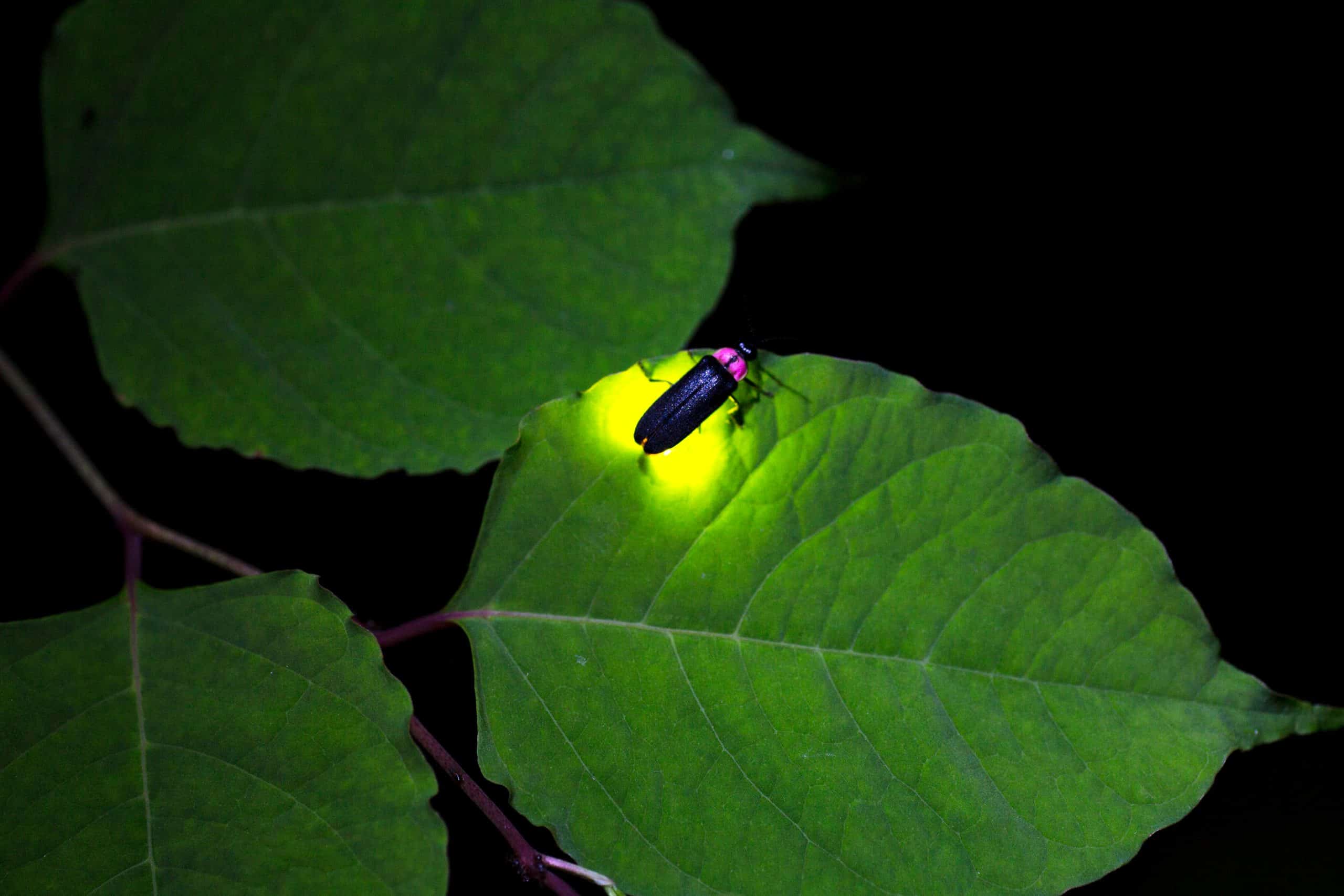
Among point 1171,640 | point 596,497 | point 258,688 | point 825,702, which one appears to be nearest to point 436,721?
point 258,688

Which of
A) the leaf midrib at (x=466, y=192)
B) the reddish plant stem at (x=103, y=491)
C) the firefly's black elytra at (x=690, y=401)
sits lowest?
the reddish plant stem at (x=103, y=491)

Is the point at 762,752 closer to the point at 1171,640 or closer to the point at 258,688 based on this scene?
the point at 1171,640

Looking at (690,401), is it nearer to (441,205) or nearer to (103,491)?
(441,205)

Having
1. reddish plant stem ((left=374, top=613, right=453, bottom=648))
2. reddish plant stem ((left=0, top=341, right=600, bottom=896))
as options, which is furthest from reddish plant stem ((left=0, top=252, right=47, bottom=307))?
reddish plant stem ((left=374, top=613, right=453, bottom=648))

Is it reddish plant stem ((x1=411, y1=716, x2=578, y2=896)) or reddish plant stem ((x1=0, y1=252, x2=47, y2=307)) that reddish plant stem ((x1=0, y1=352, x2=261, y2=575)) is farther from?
reddish plant stem ((x1=411, y1=716, x2=578, y2=896))

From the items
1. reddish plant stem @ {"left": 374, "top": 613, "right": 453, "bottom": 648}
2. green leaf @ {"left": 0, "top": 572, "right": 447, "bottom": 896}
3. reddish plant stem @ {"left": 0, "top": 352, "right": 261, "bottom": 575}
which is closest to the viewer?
green leaf @ {"left": 0, "top": 572, "right": 447, "bottom": 896}

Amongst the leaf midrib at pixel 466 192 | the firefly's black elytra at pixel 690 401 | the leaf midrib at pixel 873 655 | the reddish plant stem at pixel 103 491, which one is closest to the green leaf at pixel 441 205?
the leaf midrib at pixel 466 192

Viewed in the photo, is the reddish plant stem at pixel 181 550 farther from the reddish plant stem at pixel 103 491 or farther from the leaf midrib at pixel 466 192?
the leaf midrib at pixel 466 192
